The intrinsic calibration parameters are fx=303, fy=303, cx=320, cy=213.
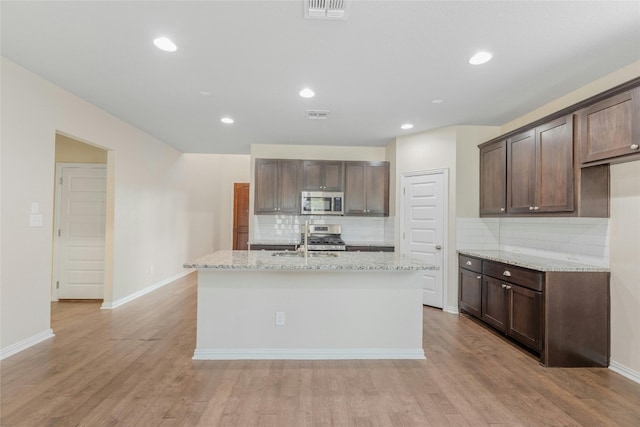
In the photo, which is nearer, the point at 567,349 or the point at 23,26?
the point at 23,26

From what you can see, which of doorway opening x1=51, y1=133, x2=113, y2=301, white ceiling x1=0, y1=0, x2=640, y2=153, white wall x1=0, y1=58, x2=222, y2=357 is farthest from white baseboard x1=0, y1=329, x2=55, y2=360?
white ceiling x1=0, y1=0, x2=640, y2=153

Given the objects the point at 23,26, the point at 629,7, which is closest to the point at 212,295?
the point at 23,26

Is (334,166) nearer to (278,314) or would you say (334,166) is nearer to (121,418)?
(278,314)

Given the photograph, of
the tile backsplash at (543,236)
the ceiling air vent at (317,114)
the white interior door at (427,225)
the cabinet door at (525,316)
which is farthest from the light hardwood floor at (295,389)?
the ceiling air vent at (317,114)

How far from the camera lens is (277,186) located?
525 cm

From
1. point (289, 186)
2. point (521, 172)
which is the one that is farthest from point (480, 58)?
point (289, 186)

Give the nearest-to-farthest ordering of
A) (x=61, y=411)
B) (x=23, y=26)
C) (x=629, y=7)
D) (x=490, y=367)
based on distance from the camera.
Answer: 1. (x=629, y=7)
2. (x=61, y=411)
3. (x=23, y=26)
4. (x=490, y=367)

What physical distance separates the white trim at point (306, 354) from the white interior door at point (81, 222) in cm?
289

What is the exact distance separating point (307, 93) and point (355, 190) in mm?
2317

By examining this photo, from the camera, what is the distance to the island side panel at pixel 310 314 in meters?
2.84

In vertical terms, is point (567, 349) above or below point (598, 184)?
→ below

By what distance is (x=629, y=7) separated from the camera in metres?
1.89

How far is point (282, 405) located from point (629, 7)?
3.45 metres

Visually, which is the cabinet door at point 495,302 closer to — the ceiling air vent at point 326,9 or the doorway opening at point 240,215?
the ceiling air vent at point 326,9
